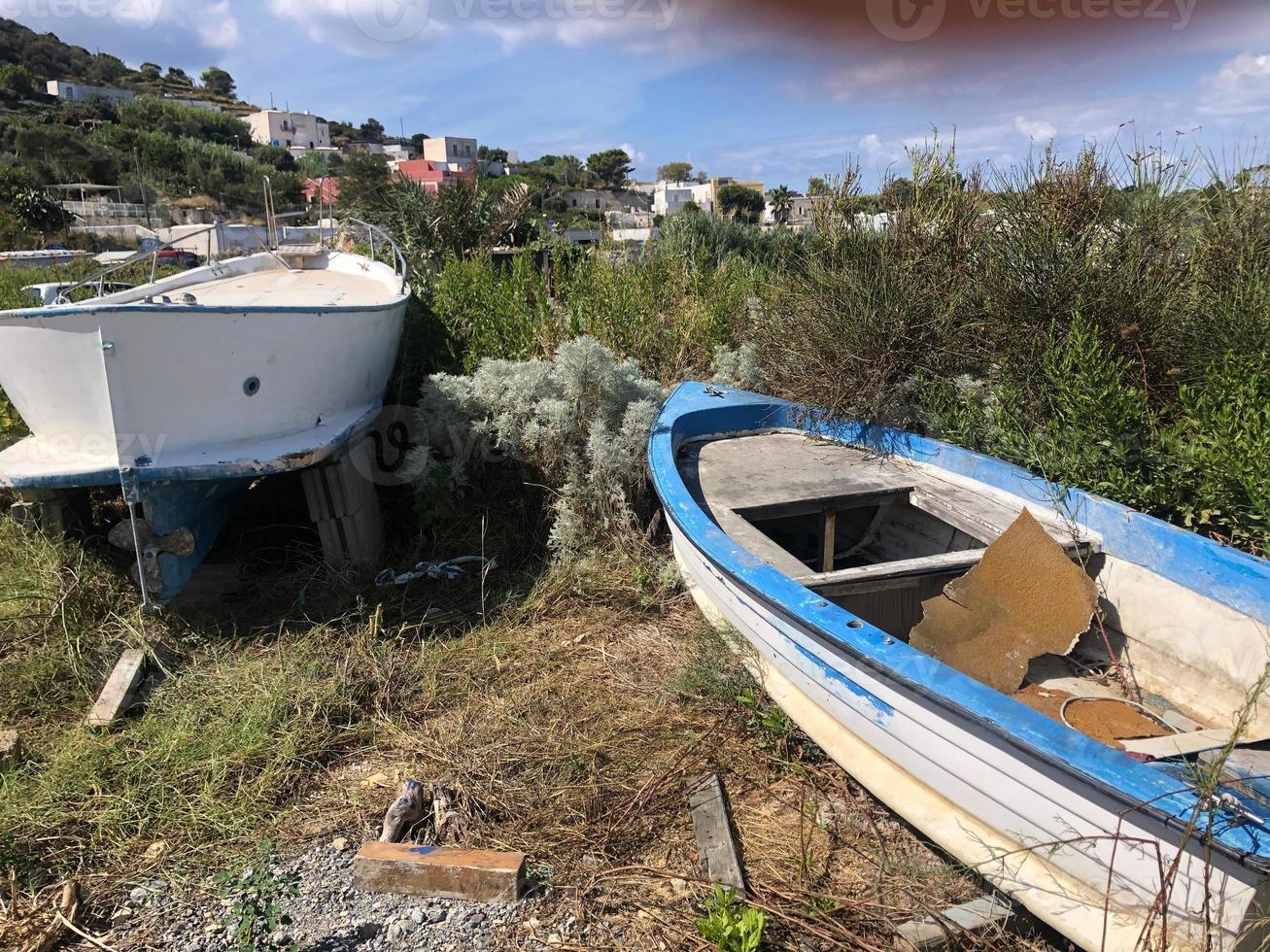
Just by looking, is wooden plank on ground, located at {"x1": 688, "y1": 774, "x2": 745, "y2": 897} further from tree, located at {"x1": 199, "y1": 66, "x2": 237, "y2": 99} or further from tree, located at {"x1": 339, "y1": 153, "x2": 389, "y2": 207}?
tree, located at {"x1": 199, "y1": 66, "x2": 237, "y2": 99}

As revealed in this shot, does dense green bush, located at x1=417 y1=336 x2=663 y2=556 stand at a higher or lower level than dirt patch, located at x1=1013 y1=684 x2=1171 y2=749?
higher

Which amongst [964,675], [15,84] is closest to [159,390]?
[964,675]

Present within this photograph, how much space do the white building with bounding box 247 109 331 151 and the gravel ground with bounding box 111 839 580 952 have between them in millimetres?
98915

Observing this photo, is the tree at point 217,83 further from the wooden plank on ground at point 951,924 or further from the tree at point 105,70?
the wooden plank on ground at point 951,924

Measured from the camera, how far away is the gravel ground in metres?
2.53

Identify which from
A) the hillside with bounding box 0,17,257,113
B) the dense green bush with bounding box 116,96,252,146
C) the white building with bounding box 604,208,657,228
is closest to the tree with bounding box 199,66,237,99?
the hillside with bounding box 0,17,257,113

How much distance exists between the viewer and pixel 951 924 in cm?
250

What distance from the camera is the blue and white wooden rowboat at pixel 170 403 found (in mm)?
3568

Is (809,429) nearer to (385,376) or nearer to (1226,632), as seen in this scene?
(1226,632)

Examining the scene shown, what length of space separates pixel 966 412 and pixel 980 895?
2877 mm

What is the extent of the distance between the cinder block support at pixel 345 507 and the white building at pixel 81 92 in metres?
84.4

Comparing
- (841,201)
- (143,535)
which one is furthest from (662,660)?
(841,201)

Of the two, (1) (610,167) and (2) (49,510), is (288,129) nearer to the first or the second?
(1) (610,167)

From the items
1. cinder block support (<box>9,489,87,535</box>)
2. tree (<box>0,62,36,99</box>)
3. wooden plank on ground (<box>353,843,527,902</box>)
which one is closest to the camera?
wooden plank on ground (<box>353,843,527,902</box>)
